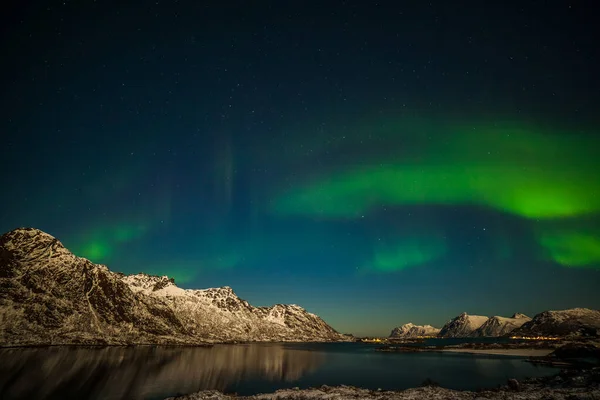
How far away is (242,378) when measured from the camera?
7438 centimetres

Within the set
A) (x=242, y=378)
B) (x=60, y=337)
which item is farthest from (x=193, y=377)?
(x=60, y=337)

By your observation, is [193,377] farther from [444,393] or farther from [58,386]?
[444,393]

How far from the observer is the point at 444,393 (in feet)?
160

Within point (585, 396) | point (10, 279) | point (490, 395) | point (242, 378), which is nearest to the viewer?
point (585, 396)

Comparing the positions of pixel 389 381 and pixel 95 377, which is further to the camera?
pixel 389 381

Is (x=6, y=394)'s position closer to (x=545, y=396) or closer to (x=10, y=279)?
(x=545, y=396)

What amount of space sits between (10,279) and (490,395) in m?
251

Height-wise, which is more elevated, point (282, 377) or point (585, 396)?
point (585, 396)

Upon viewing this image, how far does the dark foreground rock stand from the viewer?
42775 mm

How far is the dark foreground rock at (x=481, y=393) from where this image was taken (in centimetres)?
4278

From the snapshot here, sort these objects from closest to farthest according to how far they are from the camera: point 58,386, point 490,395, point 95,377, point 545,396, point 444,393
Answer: point 545,396, point 490,395, point 444,393, point 58,386, point 95,377

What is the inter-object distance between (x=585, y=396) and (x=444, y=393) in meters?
17.0

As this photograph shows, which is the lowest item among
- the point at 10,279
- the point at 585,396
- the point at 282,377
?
the point at 282,377

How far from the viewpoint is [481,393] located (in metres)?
47.5
